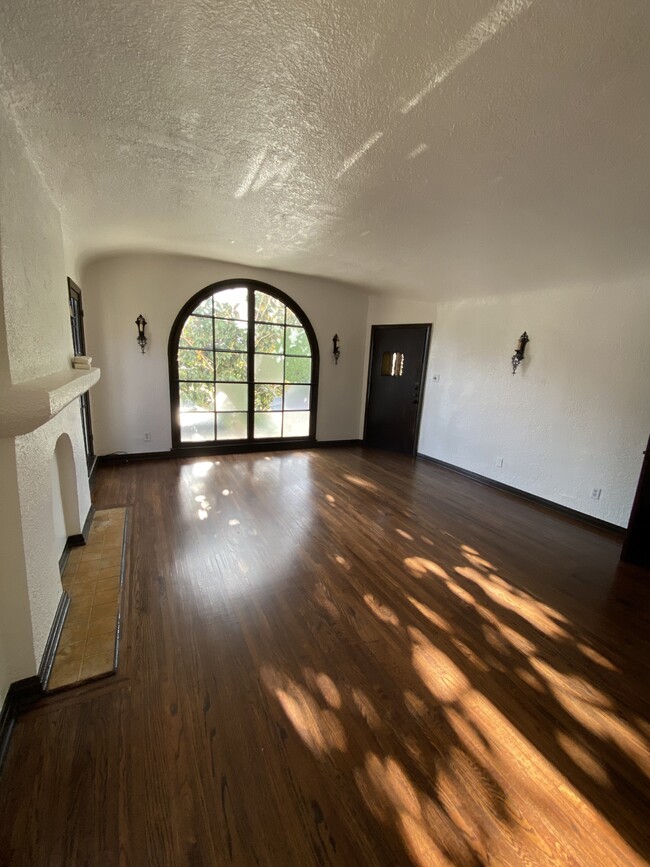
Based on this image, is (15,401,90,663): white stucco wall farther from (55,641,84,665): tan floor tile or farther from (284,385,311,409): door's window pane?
(284,385,311,409): door's window pane

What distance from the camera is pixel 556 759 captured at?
4.32ft

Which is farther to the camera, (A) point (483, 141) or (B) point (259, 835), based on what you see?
(A) point (483, 141)

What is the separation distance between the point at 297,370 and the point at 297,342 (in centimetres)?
42

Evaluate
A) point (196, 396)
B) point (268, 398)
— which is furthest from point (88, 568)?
point (268, 398)

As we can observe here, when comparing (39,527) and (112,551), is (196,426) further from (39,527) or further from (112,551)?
(39,527)

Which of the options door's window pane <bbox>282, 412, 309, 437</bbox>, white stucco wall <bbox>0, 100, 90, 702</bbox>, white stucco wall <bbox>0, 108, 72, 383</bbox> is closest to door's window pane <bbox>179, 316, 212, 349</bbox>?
door's window pane <bbox>282, 412, 309, 437</bbox>

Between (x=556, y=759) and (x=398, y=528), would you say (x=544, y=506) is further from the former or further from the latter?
(x=556, y=759)

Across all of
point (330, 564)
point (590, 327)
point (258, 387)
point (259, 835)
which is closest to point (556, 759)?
point (259, 835)

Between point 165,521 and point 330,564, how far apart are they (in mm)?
1528

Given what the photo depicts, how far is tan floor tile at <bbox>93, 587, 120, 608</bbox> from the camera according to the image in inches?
79.3

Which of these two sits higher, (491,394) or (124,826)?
(491,394)

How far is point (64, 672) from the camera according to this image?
1553 mm

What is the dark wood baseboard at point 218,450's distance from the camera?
446 cm

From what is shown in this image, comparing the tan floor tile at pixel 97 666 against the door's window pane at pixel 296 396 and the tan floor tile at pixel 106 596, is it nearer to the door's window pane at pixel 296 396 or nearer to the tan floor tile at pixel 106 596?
the tan floor tile at pixel 106 596
